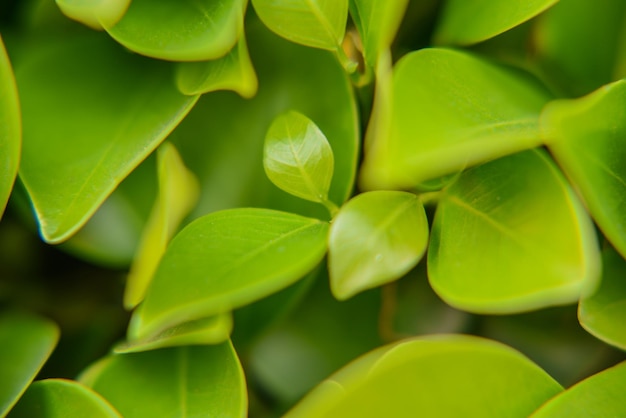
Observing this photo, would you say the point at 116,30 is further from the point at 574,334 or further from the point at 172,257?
the point at 574,334

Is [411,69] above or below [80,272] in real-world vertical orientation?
above

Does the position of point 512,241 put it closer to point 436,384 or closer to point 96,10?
point 436,384

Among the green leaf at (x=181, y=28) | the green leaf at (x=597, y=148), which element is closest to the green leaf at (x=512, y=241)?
the green leaf at (x=597, y=148)

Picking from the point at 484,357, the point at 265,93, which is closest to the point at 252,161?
the point at 265,93

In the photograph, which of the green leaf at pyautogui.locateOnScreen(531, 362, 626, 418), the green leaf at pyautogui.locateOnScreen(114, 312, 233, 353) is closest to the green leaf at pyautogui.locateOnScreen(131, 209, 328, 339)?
the green leaf at pyautogui.locateOnScreen(114, 312, 233, 353)

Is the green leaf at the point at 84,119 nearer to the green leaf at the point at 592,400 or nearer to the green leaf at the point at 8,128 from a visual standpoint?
the green leaf at the point at 8,128
